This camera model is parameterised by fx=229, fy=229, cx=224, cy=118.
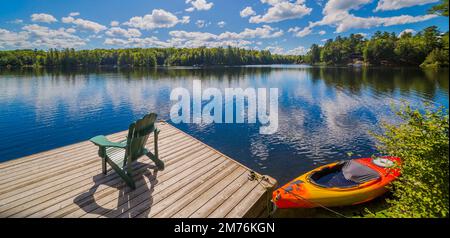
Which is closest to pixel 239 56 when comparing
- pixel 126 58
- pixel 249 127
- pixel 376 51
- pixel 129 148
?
pixel 126 58

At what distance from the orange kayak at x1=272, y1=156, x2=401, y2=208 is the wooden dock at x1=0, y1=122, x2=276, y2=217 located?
6.69 feet

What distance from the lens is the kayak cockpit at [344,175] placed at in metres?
7.16

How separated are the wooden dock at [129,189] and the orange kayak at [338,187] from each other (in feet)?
6.69

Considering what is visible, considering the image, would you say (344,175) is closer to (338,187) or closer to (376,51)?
(338,187)

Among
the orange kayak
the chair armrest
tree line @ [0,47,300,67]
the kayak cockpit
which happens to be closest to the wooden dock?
the chair armrest

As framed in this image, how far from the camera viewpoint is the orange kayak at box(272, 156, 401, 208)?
6.64 m

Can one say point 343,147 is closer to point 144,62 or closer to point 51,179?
point 51,179

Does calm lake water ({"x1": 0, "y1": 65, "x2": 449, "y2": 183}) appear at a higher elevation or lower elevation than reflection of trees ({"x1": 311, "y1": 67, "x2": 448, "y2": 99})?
lower

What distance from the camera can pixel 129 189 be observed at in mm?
4625

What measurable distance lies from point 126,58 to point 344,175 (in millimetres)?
136865

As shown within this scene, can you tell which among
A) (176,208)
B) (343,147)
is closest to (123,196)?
(176,208)

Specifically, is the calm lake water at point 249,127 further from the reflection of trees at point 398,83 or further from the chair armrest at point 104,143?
the chair armrest at point 104,143

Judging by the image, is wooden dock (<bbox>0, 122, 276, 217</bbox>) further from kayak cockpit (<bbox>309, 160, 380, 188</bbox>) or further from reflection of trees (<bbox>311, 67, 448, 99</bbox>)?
reflection of trees (<bbox>311, 67, 448, 99</bbox>)

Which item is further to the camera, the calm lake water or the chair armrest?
the calm lake water
